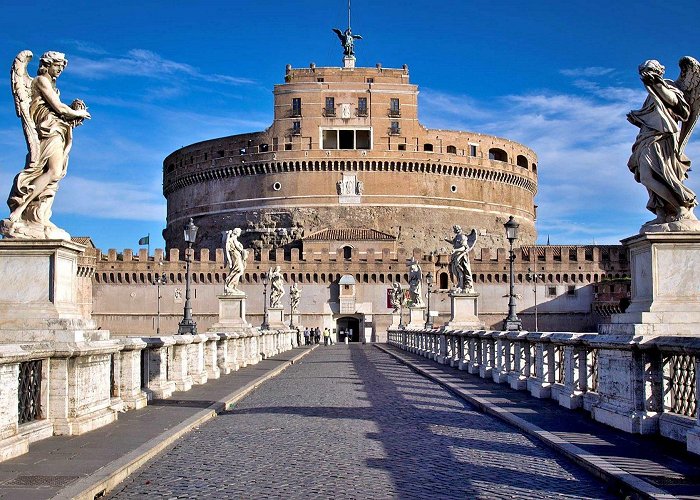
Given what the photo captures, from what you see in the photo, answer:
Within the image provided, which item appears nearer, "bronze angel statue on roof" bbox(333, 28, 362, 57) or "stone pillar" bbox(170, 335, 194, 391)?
"stone pillar" bbox(170, 335, 194, 391)

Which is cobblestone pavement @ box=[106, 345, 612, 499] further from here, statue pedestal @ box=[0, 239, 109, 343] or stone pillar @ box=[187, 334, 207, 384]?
stone pillar @ box=[187, 334, 207, 384]

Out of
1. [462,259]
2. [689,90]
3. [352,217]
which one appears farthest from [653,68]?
[352,217]

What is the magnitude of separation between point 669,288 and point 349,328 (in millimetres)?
65027

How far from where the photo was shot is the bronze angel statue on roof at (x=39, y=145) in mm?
8094

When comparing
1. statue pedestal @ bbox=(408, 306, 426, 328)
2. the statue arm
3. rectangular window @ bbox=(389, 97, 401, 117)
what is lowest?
statue pedestal @ bbox=(408, 306, 426, 328)

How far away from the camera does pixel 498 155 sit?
3460 inches

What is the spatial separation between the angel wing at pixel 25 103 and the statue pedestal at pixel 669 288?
18.5ft

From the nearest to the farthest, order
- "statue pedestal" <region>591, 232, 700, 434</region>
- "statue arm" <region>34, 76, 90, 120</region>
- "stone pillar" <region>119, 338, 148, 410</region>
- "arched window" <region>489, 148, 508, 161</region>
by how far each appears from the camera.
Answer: "statue pedestal" <region>591, 232, 700, 434</region>, "statue arm" <region>34, 76, 90, 120</region>, "stone pillar" <region>119, 338, 148, 410</region>, "arched window" <region>489, 148, 508, 161</region>

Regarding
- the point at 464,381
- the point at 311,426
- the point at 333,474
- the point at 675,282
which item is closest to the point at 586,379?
the point at 675,282

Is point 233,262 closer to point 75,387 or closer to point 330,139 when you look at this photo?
point 75,387

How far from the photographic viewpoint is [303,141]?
8012 centimetres

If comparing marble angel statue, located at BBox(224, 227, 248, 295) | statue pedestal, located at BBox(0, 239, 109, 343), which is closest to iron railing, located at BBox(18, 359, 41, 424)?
statue pedestal, located at BBox(0, 239, 109, 343)

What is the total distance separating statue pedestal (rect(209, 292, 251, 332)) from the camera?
22812mm

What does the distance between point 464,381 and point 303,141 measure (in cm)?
6610
